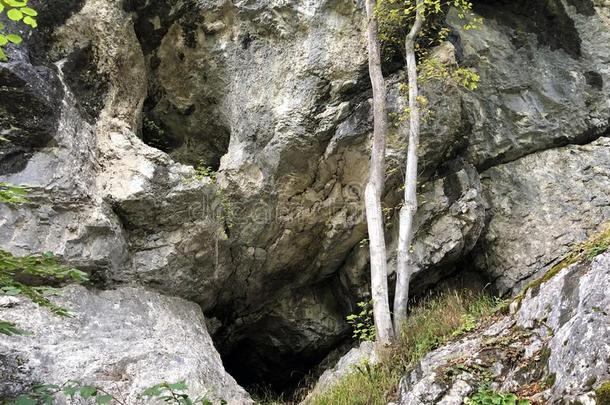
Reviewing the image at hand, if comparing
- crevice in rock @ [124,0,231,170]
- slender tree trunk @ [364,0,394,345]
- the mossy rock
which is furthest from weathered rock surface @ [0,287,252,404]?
the mossy rock

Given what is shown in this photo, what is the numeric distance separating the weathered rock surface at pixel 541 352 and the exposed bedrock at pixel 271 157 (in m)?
3.23

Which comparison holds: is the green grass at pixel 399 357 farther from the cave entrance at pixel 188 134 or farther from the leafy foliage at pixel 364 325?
the cave entrance at pixel 188 134

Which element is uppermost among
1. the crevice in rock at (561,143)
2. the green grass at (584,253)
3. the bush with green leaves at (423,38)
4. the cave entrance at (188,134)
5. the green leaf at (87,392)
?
the bush with green leaves at (423,38)

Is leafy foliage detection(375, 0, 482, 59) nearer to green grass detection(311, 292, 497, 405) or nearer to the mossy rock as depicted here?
green grass detection(311, 292, 497, 405)

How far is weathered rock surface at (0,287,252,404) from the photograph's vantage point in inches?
224

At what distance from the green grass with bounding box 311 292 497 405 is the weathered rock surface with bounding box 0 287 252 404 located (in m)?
1.17

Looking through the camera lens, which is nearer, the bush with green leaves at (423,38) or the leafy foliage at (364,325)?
the leafy foliage at (364,325)

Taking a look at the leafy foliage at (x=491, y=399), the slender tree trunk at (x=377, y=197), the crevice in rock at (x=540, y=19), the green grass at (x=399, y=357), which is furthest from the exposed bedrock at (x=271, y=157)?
the leafy foliage at (x=491, y=399)

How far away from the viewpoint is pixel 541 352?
478cm

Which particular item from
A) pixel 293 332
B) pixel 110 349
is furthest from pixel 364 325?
pixel 110 349

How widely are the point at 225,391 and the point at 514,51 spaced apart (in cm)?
793

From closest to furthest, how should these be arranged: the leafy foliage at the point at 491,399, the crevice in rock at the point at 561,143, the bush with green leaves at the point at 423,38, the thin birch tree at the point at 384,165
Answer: the leafy foliage at the point at 491,399, the thin birch tree at the point at 384,165, the bush with green leaves at the point at 423,38, the crevice in rock at the point at 561,143

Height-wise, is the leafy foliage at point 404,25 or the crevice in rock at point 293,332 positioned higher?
the leafy foliage at point 404,25

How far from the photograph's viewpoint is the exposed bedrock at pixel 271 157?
7.18m
